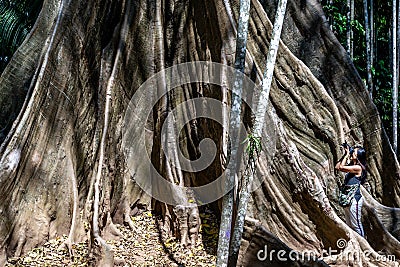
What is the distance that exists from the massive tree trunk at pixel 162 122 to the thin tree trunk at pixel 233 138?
363 mm

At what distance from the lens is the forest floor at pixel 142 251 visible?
469 cm

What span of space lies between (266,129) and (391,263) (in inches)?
73.4

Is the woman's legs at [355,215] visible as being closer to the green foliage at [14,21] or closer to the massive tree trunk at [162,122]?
the massive tree trunk at [162,122]

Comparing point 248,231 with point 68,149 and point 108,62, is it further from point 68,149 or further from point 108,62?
point 108,62

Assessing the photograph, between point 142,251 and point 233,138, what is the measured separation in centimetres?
187

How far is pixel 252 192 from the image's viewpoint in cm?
493

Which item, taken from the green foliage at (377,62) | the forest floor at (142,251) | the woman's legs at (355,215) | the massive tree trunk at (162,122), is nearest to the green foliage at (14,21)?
the massive tree trunk at (162,122)

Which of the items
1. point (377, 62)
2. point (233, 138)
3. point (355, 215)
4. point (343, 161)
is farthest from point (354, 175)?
point (377, 62)

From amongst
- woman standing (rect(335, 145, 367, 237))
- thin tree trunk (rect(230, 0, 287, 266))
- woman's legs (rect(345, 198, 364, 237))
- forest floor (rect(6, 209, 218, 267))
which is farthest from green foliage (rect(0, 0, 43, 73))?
woman's legs (rect(345, 198, 364, 237))

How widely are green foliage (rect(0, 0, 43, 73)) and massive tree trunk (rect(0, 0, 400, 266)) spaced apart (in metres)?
4.64

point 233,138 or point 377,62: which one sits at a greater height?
point 377,62

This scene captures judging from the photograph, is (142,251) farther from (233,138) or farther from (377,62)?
(377,62)

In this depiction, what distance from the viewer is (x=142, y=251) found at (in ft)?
16.6

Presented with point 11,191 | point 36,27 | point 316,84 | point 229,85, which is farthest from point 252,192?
point 36,27
